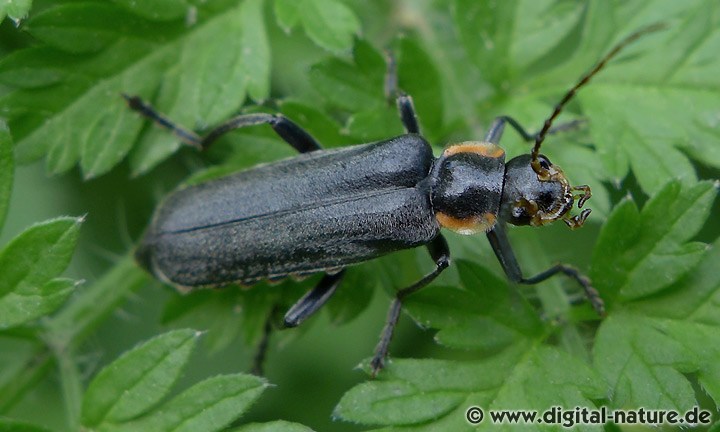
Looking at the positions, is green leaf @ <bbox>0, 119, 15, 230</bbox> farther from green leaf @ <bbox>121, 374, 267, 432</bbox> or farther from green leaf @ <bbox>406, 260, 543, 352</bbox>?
green leaf @ <bbox>406, 260, 543, 352</bbox>

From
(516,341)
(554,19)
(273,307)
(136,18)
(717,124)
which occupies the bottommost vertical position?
(273,307)

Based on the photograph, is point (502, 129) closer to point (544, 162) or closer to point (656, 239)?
point (544, 162)

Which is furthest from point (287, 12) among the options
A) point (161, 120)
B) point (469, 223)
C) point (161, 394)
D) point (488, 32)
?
point (161, 394)

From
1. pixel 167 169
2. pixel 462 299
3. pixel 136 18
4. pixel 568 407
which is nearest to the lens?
pixel 568 407

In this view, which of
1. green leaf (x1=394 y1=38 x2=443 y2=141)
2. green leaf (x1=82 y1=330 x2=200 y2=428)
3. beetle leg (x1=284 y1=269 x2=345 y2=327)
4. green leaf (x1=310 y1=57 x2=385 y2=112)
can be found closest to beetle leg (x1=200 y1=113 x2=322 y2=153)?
green leaf (x1=310 y1=57 x2=385 y2=112)

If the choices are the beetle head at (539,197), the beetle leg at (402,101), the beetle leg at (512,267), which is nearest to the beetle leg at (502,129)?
the beetle head at (539,197)

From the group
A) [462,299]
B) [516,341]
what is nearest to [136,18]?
[462,299]

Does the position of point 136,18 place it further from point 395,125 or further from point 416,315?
point 416,315

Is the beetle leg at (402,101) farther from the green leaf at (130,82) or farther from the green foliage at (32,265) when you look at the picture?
the green foliage at (32,265)
